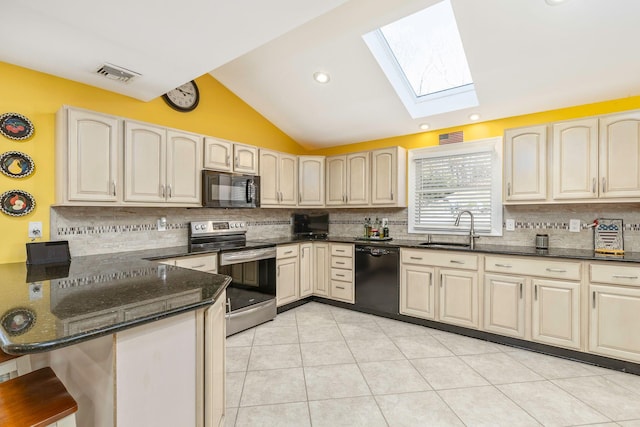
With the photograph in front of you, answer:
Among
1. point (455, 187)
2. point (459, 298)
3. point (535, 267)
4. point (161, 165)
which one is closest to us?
point (535, 267)

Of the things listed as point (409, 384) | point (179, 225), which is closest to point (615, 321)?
point (409, 384)

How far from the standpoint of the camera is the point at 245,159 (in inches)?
141

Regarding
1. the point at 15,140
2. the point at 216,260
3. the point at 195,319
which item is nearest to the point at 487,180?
the point at 216,260

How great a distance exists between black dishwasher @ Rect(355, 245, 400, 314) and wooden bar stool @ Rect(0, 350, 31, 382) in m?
3.04

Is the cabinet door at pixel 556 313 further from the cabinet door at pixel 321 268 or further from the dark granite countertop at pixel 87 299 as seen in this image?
the dark granite countertop at pixel 87 299

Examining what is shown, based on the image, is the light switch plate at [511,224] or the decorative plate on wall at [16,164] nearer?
the decorative plate on wall at [16,164]

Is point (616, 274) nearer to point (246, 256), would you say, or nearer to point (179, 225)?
point (246, 256)

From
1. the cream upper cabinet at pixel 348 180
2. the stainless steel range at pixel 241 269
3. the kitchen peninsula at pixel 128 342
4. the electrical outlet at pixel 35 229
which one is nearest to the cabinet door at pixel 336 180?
the cream upper cabinet at pixel 348 180

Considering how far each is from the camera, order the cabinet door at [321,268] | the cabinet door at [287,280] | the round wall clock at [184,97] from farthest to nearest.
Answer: the cabinet door at [321,268], the cabinet door at [287,280], the round wall clock at [184,97]

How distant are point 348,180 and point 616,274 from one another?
2881mm

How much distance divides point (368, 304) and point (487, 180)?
2082 mm

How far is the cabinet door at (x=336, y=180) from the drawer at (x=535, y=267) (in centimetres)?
204

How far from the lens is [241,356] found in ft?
8.55

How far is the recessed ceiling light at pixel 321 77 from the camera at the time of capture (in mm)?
3258
